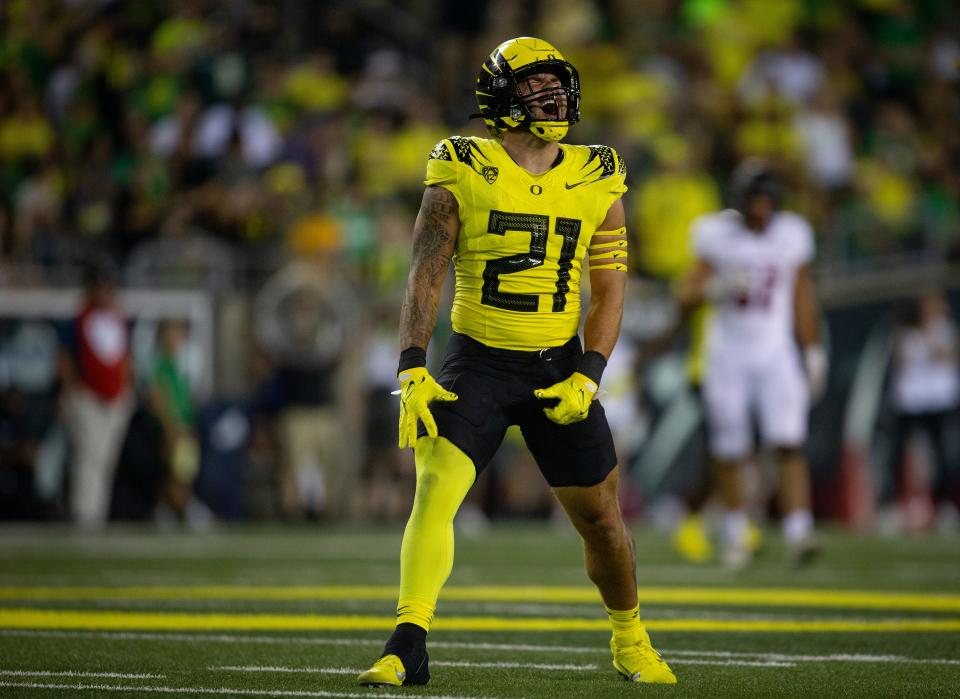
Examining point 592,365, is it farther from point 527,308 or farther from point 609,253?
point 609,253

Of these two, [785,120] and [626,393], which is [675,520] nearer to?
[626,393]

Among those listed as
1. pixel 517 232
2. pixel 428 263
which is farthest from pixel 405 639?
pixel 517 232

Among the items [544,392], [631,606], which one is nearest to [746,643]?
[631,606]

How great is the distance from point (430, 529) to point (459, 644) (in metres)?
1.51

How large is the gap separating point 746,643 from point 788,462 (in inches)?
181

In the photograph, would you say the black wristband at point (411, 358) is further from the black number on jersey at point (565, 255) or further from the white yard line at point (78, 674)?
the white yard line at point (78, 674)

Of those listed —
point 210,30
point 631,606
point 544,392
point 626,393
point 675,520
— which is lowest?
point 675,520

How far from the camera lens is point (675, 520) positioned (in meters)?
16.6

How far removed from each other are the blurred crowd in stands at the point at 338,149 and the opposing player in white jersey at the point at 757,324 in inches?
188

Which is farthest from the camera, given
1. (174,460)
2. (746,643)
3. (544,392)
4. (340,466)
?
(340,466)

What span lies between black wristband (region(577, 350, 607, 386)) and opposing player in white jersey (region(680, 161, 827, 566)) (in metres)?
5.76

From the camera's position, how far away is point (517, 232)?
228 inches

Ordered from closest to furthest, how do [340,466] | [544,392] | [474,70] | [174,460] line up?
[544,392], [174,460], [340,466], [474,70]

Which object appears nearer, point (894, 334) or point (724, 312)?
point (724, 312)
